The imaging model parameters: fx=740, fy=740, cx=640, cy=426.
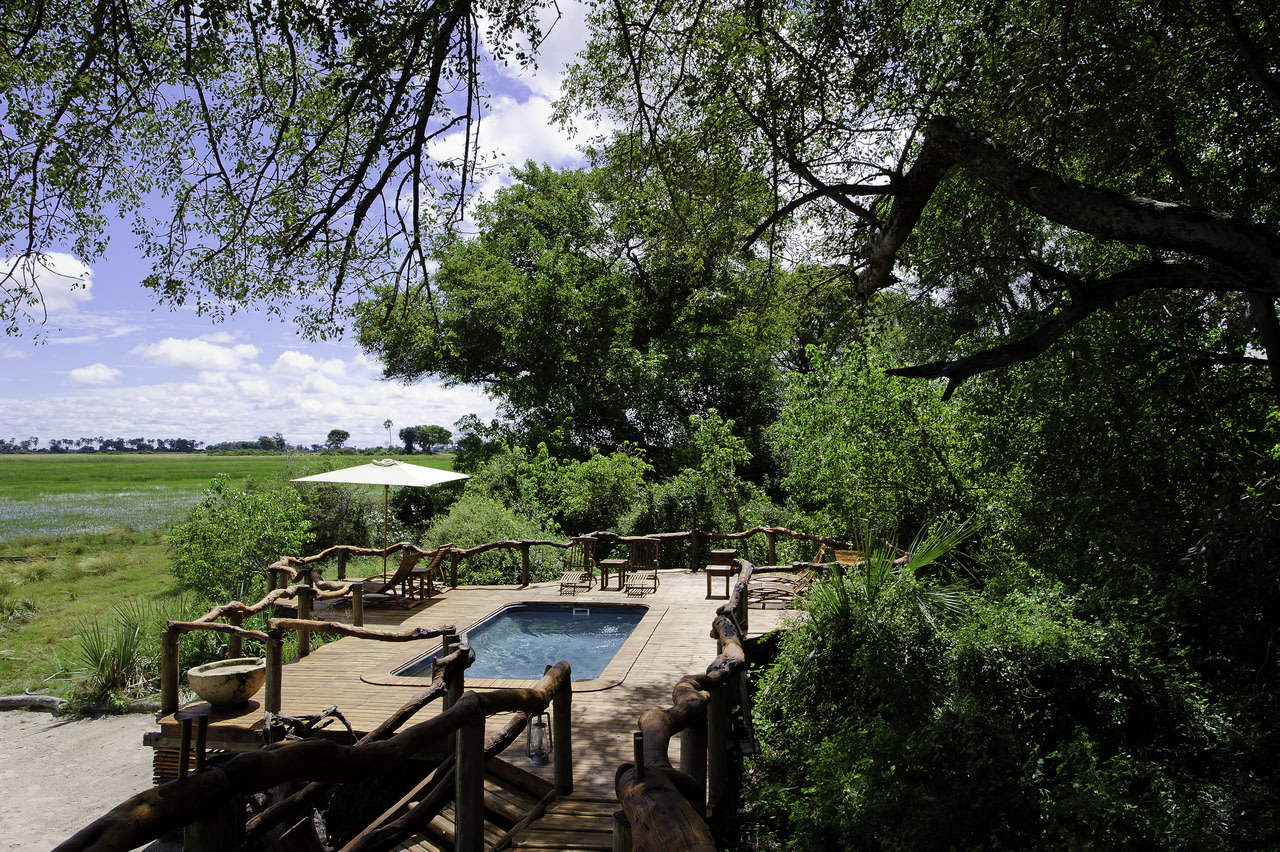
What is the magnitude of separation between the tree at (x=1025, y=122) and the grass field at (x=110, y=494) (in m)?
16.9

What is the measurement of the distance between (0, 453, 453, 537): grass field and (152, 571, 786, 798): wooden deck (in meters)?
11.8

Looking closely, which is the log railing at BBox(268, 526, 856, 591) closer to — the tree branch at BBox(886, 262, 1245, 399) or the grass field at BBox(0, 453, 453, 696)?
the grass field at BBox(0, 453, 453, 696)

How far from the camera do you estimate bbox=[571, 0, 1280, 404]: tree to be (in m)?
4.93

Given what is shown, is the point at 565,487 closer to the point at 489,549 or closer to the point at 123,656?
the point at 489,549

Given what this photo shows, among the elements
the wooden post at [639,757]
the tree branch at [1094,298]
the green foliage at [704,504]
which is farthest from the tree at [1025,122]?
the green foliage at [704,504]

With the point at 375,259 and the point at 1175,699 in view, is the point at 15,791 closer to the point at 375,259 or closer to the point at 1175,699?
the point at 375,259

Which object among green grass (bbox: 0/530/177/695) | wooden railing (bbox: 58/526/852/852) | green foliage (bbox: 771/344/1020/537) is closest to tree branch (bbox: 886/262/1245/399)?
wooden railing (bbox: 58/526/852/852)

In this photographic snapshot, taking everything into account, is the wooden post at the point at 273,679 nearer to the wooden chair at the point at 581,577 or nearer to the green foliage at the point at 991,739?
the green foliage at the point at 991,739

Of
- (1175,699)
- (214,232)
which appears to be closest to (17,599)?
(214,232)

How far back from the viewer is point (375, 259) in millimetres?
5773

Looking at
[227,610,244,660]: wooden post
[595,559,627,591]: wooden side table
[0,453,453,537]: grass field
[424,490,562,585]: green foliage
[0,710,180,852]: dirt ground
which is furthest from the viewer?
[0,453,453,537]: grass field

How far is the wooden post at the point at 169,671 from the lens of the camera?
6.09 meters

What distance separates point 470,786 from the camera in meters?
3.01

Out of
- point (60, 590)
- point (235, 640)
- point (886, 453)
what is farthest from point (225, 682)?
point (60, 590)
